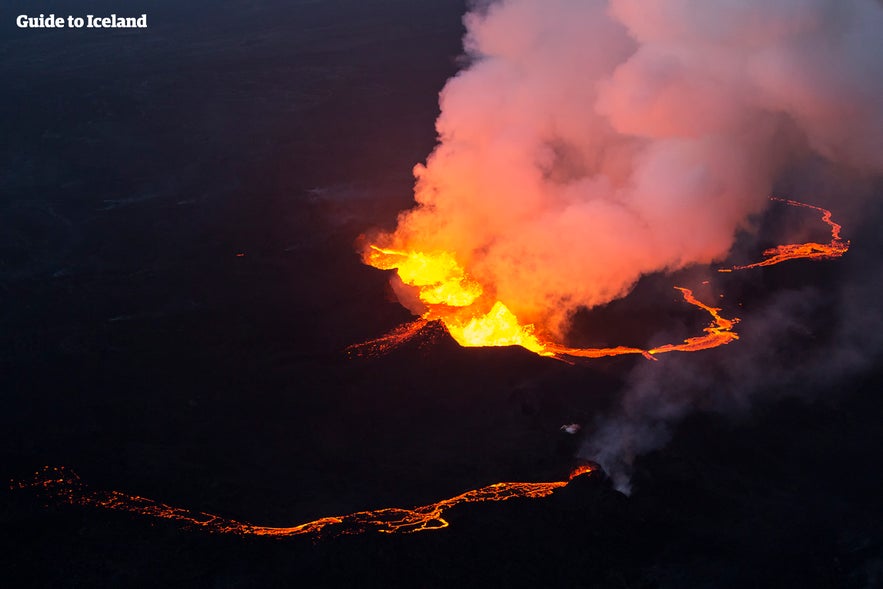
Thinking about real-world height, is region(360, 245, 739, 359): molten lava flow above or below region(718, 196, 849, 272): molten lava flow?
below

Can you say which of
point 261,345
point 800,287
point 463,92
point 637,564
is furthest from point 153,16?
point 637,564

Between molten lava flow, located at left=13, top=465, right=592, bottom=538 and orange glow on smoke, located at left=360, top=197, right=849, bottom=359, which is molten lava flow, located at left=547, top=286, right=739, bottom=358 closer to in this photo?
orange glow on smoke, located at left=360, top=197, right=849, bottom=359

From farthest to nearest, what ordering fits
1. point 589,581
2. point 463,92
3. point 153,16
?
1. point 153,16
2. point 463,92
3. point 589,581

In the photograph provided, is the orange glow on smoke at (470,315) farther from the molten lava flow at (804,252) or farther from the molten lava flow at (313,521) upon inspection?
the molten lava flow at (313,521)

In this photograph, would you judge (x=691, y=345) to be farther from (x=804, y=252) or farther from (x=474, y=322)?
(x=804, y=252)

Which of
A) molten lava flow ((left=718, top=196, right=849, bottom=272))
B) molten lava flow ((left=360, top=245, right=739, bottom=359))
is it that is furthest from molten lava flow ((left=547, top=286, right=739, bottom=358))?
molten lava flow ((left=718, top=196, right=849, bottom=272))

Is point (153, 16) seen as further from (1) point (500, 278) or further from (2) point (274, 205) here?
(1) point (500, 278)
